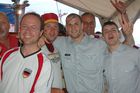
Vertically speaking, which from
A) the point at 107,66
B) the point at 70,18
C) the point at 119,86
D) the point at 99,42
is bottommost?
the point at 119,86

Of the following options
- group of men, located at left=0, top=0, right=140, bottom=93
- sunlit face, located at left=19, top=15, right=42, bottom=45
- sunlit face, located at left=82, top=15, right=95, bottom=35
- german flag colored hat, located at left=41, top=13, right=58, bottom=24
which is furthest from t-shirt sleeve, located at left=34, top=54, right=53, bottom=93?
sunlit face, located at left=82, top=15, right=95, bottom=35

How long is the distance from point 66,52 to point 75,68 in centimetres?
27

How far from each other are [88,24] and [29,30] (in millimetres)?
2447

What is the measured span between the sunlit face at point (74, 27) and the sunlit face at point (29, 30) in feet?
4.41

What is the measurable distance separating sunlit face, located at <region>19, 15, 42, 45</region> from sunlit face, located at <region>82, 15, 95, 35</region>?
232cm

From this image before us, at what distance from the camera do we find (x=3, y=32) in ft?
12.6

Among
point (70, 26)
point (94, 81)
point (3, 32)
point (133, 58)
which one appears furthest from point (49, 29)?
point (133, 58)

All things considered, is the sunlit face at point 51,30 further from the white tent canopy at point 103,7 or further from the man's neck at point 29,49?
the white tent canopy at point 103,7

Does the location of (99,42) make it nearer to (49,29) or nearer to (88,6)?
(49,29)

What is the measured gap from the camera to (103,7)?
436 inches

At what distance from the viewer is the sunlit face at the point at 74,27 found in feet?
13.2

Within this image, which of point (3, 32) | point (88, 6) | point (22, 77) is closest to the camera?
point (22, 77)

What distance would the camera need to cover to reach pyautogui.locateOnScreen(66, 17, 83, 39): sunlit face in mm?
4027

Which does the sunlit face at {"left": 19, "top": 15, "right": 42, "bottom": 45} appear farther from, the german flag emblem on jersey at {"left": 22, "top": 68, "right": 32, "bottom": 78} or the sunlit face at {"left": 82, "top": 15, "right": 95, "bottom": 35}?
the sunlit face at {"left": 82, "top": 15, "right": 95, "bottom": 35}
